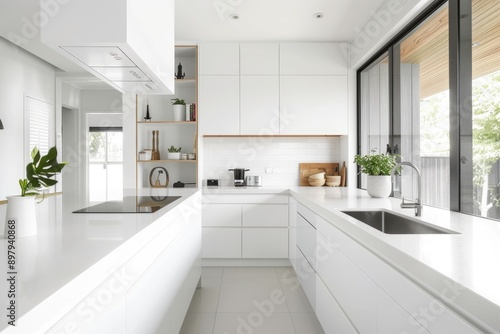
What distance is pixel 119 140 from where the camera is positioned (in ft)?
23.5

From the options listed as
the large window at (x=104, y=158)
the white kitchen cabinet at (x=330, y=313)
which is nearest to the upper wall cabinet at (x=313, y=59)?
the white kitchen cabinet at (x=330, y=313)

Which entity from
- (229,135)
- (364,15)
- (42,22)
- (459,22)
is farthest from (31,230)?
(364,15)

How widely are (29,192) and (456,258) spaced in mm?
1337

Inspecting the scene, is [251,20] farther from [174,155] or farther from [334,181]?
[334,181]

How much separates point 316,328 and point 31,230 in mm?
2043

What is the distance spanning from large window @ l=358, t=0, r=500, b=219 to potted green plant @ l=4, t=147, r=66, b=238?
2.08 m

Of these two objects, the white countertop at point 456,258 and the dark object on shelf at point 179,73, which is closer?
the white countertop at point 456,258

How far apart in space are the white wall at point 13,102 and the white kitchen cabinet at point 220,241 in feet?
8.50

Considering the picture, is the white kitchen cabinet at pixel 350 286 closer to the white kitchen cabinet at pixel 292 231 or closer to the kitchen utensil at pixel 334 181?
the white kitchen cabinet at pixel 292 231

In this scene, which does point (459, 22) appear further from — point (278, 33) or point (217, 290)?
point (217, 290)

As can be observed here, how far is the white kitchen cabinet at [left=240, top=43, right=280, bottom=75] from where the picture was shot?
404 cm

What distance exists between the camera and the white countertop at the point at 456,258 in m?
0.76

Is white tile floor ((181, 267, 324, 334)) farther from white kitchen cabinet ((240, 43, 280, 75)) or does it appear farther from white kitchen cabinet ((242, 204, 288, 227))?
white kitchen cabinet ((240, 43, 280, 75))

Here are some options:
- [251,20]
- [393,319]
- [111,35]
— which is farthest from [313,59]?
[393,319]
